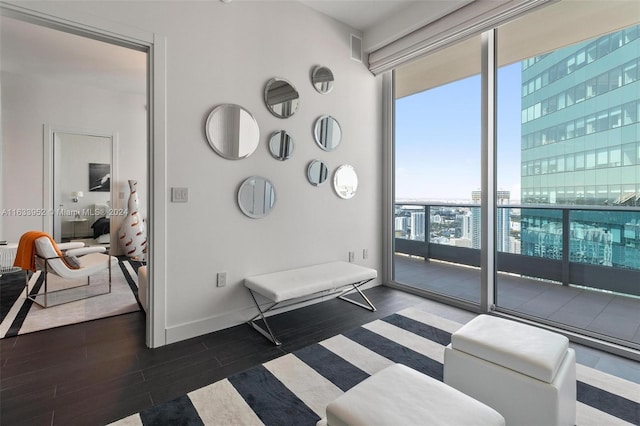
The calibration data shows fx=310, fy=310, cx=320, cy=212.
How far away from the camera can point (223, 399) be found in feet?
5.53

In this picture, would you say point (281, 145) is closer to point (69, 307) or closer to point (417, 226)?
point (417, 226)

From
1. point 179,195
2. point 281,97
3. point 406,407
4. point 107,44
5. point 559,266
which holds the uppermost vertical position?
point 107,44

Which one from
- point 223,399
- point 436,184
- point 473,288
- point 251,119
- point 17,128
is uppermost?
point 17,128

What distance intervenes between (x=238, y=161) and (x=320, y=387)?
72.8 inches

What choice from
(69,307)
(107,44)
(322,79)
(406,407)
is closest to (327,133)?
(322,79)

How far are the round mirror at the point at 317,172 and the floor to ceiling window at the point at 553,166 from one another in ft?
4.15

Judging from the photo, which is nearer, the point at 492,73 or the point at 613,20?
the point at 613,20

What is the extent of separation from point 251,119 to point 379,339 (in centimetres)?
211

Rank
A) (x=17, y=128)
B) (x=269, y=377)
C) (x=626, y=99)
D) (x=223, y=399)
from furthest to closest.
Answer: (x=17, y=128), (x=626, y=99), (x=269, y=377), (x=223, y=399)

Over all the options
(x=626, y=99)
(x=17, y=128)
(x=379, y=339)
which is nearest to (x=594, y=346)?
(x=379, y=339)

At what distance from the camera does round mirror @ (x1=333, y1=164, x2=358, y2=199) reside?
11.2 feet

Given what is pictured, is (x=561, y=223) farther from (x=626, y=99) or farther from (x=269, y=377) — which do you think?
(x=269, y=377)

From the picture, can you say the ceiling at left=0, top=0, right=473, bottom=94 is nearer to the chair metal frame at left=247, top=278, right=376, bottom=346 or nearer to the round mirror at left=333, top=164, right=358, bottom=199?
the round mirror at left=333, top=164, right=358, bottom=199

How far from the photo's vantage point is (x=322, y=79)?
10.6 feet
